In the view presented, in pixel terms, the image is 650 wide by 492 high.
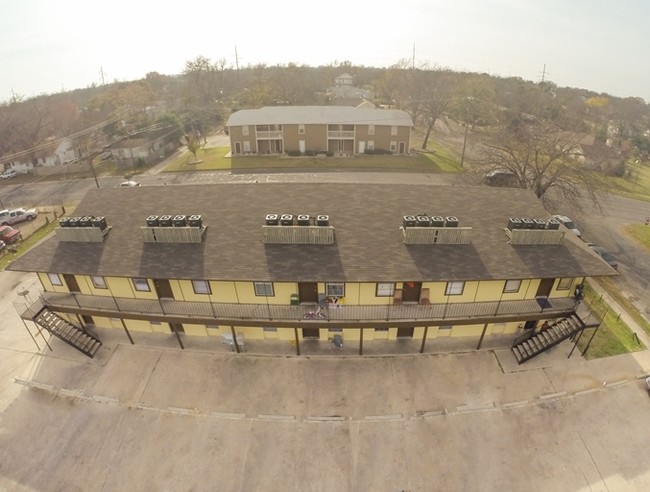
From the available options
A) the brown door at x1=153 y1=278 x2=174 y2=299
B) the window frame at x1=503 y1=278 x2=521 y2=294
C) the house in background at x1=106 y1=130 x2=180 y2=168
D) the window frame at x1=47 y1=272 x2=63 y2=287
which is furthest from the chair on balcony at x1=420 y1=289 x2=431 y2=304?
the house in background at x1=106 y1=130 x2=180 y2=168

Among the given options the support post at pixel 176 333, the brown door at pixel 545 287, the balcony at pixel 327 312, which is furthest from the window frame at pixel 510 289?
the support post at pixel 176 333

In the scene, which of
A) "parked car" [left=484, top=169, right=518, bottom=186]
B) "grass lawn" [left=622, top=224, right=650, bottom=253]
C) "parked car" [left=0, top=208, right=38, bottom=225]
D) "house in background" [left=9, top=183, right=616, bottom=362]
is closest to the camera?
"house in background" [left=9, top=183, right=616, bottom=362]

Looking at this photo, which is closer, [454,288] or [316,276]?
[316,276]

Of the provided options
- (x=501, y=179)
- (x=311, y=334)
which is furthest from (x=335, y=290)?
(x=501, y=179)

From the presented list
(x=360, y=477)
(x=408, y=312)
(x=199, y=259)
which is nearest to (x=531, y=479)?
(x=360, y=477)

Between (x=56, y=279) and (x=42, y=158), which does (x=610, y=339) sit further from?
(x=42, y=158)

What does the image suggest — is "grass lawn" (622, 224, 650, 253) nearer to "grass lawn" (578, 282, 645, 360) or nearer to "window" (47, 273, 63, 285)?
"grass lawn" (578, 282, 645, 360)
